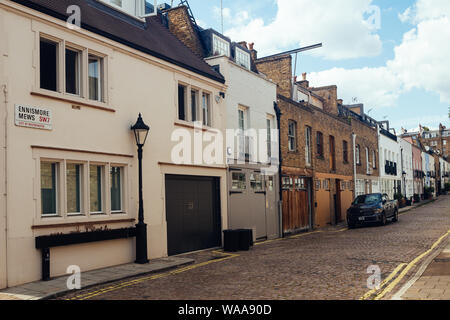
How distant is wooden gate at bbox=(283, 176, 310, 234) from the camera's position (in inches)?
861

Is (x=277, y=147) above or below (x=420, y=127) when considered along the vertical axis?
below

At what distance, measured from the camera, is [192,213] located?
1554 centimetres

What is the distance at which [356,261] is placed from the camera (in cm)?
1216

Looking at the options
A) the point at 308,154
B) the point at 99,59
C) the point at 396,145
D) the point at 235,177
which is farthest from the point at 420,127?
the point at 99,59

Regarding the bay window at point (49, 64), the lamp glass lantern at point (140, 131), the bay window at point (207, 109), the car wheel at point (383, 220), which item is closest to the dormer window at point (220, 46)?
the bay window at point (207, 109)

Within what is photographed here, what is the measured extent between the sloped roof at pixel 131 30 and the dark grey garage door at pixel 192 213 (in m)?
3.78

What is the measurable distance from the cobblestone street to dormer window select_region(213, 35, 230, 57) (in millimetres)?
8138

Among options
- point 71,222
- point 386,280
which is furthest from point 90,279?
point 386,280

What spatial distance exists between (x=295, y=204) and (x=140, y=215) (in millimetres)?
12020

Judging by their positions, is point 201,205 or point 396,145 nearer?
point 201,205

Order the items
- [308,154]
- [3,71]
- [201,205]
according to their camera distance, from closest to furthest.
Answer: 1. [3,71]
2. [201,205]
3. [308,154]

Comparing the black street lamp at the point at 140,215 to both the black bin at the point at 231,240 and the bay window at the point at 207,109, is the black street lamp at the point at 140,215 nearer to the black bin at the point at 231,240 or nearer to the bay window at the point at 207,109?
the black bin at the point at 231,240
